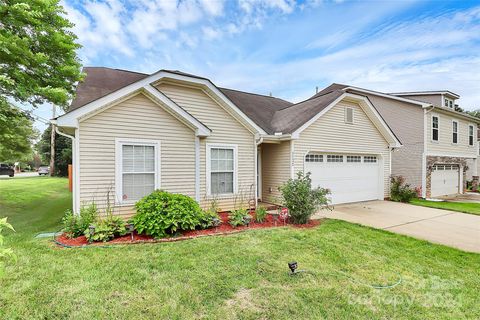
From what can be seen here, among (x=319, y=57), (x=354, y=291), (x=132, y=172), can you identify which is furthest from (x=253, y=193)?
(x=319, y=57)

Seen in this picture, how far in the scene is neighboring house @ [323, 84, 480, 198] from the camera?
48.0ft

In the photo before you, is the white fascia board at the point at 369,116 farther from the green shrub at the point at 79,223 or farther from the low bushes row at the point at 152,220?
the green shrub at the point at 79,223

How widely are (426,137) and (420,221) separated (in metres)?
9.09

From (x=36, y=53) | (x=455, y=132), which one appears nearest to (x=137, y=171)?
(x=36, y=53)

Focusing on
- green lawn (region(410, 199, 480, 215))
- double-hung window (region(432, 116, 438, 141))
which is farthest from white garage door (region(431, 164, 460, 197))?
green lawn (region(410, 199, 480, 215))

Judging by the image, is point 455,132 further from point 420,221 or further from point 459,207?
point 420,221

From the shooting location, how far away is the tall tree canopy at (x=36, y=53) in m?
7.93

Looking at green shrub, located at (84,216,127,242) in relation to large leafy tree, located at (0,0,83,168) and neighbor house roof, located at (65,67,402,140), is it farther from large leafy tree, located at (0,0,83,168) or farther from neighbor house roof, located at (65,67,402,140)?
large leafy tree, located at (0,0,83,168)

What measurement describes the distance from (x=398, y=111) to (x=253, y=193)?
40.2ft

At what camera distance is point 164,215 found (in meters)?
5.99

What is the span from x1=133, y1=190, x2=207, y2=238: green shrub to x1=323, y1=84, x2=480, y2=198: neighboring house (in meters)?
12.7

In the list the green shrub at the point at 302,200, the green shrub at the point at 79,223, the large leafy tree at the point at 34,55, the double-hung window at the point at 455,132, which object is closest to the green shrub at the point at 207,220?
the green shrub at the point at 302,200

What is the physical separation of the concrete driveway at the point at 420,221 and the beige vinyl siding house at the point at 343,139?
1957 millimetres

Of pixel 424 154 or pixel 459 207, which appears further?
pixel 424 154
